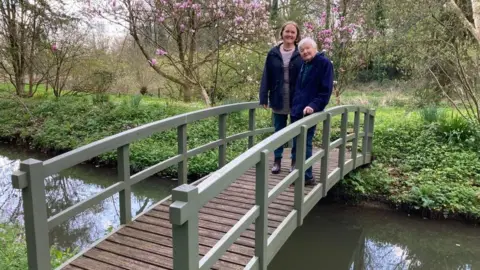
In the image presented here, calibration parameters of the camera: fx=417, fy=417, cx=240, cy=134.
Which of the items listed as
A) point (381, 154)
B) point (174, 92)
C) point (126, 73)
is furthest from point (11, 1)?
point (381, 154)

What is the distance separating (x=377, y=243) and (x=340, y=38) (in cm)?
545

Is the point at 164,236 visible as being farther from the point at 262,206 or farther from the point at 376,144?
the point at 376,144

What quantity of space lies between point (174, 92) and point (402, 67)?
744cm

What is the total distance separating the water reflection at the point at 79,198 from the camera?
5.70 meters

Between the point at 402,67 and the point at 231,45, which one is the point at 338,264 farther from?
the point at 402,67

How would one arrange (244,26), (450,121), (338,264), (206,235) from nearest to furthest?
(206,235)
(338,264)
(450,121)
(244,26)

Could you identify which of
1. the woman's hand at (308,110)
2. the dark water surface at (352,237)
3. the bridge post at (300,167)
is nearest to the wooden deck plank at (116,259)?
the bridge post at (300,167)

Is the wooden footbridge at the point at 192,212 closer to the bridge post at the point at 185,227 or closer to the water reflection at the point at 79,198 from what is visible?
the bridge post at the point at 185,227

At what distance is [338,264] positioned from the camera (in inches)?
202

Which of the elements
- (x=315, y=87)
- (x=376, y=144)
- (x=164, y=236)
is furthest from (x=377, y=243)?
(x=164, y=236)

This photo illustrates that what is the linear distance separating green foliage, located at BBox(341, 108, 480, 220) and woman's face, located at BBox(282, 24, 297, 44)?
10.3 feet

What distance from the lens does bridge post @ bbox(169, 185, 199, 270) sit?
1997mm

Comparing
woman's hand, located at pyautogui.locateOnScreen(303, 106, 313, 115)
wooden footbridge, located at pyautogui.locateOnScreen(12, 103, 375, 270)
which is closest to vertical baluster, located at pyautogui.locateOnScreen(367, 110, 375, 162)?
wooden footbridge, located at pyautogui.locateOnScreen(12, 103, 375, 270)

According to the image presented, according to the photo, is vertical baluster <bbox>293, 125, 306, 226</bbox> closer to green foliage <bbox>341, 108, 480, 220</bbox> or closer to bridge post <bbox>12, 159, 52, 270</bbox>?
bridge post <bbox>12, 159, 52, 270</bbox>
